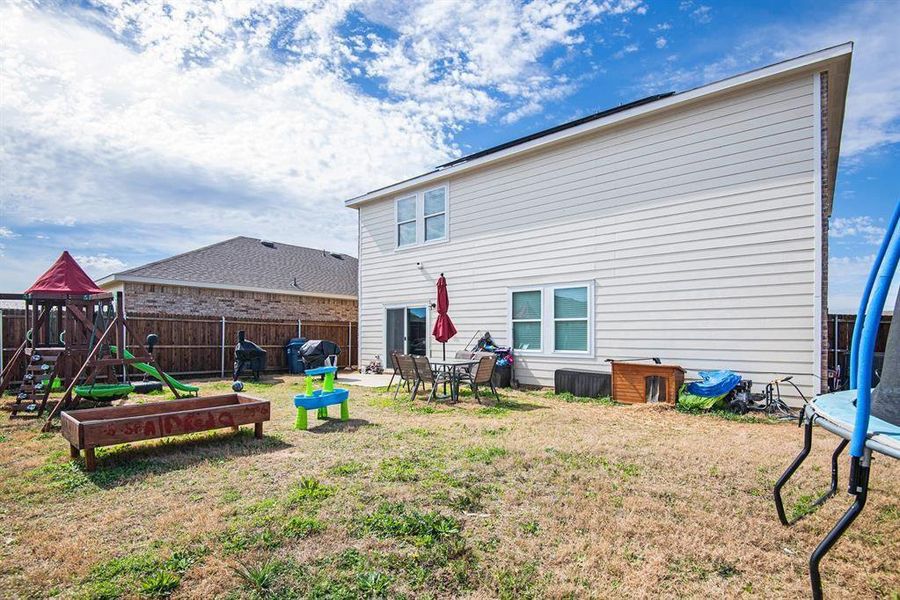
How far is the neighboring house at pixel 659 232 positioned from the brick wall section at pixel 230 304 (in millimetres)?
7353

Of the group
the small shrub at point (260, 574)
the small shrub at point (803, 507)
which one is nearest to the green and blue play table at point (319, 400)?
the small shrub at point (260, 574)

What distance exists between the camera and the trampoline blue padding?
1.77 m

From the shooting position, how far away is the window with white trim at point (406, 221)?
42.7 feet

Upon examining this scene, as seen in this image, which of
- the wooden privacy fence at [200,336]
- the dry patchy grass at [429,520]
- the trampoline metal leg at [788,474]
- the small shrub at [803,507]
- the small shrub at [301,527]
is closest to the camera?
the dry patchy grass at [429,520]

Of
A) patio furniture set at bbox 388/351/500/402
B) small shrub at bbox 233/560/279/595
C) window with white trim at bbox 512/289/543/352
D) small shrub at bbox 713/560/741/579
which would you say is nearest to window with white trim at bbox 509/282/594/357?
window with white trim at bbox 512/289/543/352

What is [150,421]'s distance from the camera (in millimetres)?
4789

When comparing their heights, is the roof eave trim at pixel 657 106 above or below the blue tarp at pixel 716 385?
above

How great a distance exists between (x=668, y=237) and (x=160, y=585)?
8754 millimetres

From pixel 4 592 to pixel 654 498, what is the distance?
4.25m

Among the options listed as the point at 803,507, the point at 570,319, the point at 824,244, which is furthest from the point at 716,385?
the point at 803,507

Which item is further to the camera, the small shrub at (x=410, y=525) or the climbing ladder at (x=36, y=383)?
the climbing ladder at (x=36, y=383)

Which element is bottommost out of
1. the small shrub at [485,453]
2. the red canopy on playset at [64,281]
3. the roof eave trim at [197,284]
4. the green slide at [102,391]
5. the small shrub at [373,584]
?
the small shrub at [485,453]

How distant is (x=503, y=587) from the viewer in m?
2.43

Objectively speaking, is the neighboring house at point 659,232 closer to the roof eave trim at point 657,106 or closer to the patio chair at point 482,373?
the roof eave trim at point 657,106
